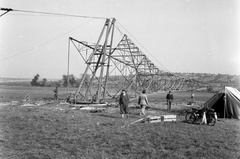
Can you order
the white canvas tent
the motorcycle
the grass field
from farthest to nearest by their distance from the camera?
the white canvas tent
the motorcycle
the grass field

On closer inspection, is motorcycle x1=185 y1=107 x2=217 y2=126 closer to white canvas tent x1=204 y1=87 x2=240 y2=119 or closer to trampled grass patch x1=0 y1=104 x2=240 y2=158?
trampled grass patch x1=0 y1=104 x2=240 y2=158

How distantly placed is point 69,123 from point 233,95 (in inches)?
414

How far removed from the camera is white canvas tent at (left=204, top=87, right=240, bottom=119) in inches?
559

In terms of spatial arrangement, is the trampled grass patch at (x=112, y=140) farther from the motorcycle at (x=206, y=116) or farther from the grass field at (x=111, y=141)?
the motorcycle at (x=206, y=116)

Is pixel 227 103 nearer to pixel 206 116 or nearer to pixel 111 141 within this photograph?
pixel 206 116

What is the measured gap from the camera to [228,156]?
6508 mm

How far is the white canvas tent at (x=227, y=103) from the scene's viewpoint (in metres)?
14.2

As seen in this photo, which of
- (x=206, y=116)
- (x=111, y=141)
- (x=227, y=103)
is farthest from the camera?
(x=227, y=103)

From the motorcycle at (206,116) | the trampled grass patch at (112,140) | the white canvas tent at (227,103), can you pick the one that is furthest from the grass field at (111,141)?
the white canvas tent at (227,103)

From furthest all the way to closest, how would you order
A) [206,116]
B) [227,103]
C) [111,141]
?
[227,103], [206,116], [111,141]

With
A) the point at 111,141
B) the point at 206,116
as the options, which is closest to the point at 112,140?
the point at 111,141

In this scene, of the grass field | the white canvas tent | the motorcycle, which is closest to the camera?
the grass field

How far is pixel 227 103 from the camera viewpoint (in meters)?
14.4

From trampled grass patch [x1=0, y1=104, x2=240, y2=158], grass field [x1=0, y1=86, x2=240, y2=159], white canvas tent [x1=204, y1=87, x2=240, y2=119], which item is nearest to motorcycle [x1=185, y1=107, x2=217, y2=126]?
trampled grass patch [x1=0, y1=104, x2=240, y2=158]
